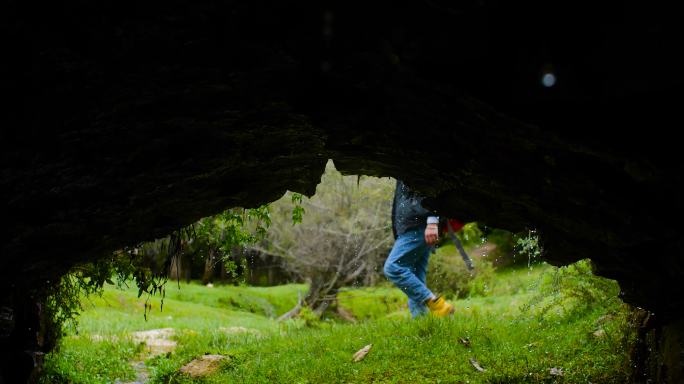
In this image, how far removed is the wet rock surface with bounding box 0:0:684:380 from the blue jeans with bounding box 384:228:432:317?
493 centimetres

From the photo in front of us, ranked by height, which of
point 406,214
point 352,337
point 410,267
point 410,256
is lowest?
point 352,337

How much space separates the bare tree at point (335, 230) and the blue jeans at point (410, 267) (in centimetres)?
856

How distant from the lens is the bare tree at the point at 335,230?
18438 millimetres

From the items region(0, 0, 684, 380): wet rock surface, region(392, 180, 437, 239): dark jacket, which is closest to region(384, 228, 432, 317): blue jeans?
region(392, 180, 437, 239): dark jacket

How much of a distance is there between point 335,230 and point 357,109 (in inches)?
606

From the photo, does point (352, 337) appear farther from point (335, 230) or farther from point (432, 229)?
point (335, 230)

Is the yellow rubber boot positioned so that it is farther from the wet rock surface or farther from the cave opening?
the wet rock surface

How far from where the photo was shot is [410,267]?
9.37 meters

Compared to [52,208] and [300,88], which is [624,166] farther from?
[52,208]

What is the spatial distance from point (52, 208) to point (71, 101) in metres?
1.08

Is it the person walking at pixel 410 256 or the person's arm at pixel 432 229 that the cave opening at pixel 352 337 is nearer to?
the person's arm at pixel 432 229

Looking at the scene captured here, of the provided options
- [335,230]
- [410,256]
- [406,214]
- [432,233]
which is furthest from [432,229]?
[335,230]

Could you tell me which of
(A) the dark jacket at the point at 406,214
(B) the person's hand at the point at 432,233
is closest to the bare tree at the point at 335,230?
(A) the dark jacket at the point at 406,214

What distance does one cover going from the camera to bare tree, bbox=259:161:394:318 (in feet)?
60.5
